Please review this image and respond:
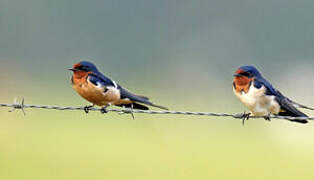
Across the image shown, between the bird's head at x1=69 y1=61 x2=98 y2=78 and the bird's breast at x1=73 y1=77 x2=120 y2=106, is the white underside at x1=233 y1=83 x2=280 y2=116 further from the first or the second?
the bird's head at x1=69 y1=61 x2=98 y2=78

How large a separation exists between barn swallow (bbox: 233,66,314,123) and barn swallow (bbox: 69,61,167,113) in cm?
59

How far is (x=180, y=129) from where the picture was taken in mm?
13797

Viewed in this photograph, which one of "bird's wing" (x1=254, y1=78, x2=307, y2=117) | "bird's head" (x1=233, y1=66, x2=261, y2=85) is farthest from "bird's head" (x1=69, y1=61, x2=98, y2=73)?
"bird's wing" (x1=254, y1=78, x2=307, y2=117)

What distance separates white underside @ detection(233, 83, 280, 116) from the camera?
243 inches

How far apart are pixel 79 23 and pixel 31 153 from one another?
13.4 metres

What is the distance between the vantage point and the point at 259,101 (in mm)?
6191

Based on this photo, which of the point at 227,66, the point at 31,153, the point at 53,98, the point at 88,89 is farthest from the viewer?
the point at 227,66

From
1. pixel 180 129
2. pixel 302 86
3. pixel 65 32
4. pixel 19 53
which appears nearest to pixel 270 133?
pixel 180 129

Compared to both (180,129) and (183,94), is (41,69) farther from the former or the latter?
(180,129)

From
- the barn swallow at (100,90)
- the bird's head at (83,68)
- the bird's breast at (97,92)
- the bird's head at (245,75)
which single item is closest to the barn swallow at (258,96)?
the bird's head at (245,75)

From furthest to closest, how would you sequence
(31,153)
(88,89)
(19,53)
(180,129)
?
(19,53) → (180,129) → (31,153) → (88,89)

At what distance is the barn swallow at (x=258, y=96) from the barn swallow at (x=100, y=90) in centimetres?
59

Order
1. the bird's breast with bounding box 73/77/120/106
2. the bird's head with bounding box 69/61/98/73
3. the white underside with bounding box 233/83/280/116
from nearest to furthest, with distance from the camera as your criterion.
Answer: the white underside with bounding box 233/83/280/116
the bird's breast with bounding box 73/77/120/106
the bird's head with bounding box 69/61/98/73

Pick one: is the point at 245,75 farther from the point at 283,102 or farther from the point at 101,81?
the point at 101,81
